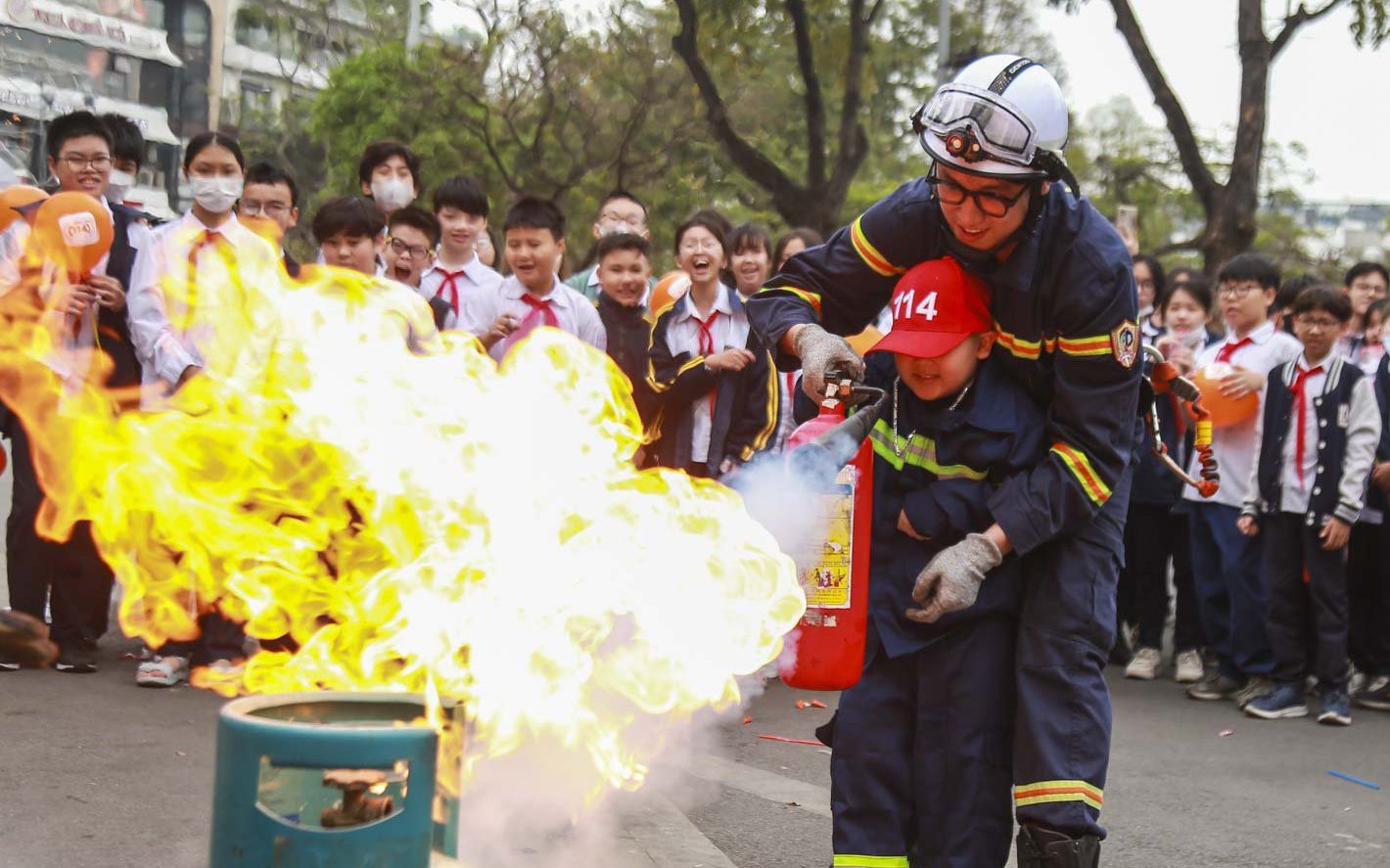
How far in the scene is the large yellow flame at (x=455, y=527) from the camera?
3576 mm

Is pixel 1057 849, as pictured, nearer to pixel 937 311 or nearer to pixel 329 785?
pixel 937 311

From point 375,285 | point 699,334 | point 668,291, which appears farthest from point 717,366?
point 375,285

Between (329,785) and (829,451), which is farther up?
(829,451)

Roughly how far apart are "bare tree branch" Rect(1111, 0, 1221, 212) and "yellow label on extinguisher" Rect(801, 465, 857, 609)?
12.6 meters

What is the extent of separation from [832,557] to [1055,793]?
0.72 metres

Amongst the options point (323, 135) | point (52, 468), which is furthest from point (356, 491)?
point (323, 135)

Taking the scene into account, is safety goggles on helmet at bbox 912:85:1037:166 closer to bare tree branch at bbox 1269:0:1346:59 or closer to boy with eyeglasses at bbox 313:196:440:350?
boy with eyeglasses at bbox 313:196:440:350

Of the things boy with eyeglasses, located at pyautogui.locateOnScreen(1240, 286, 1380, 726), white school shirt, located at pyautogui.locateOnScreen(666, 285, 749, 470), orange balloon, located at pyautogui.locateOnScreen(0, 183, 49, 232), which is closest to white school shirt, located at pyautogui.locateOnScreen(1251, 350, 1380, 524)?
boy with eyeglasses, located at pyautogui.locateOnScreen(1240, 286, 1380, 726)

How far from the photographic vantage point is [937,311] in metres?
3.56

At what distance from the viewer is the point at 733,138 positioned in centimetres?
1673

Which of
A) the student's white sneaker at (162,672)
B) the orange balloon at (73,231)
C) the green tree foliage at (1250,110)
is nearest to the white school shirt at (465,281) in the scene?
the orange balloon at (73,231)

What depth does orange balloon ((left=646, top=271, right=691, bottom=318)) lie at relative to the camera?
745 centimetres

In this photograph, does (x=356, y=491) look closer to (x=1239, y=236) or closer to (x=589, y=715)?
(x=589, y=715)

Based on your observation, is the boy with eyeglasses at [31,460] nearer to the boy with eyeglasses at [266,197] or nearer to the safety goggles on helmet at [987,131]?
the boy with eyeglasses at [266,197]
